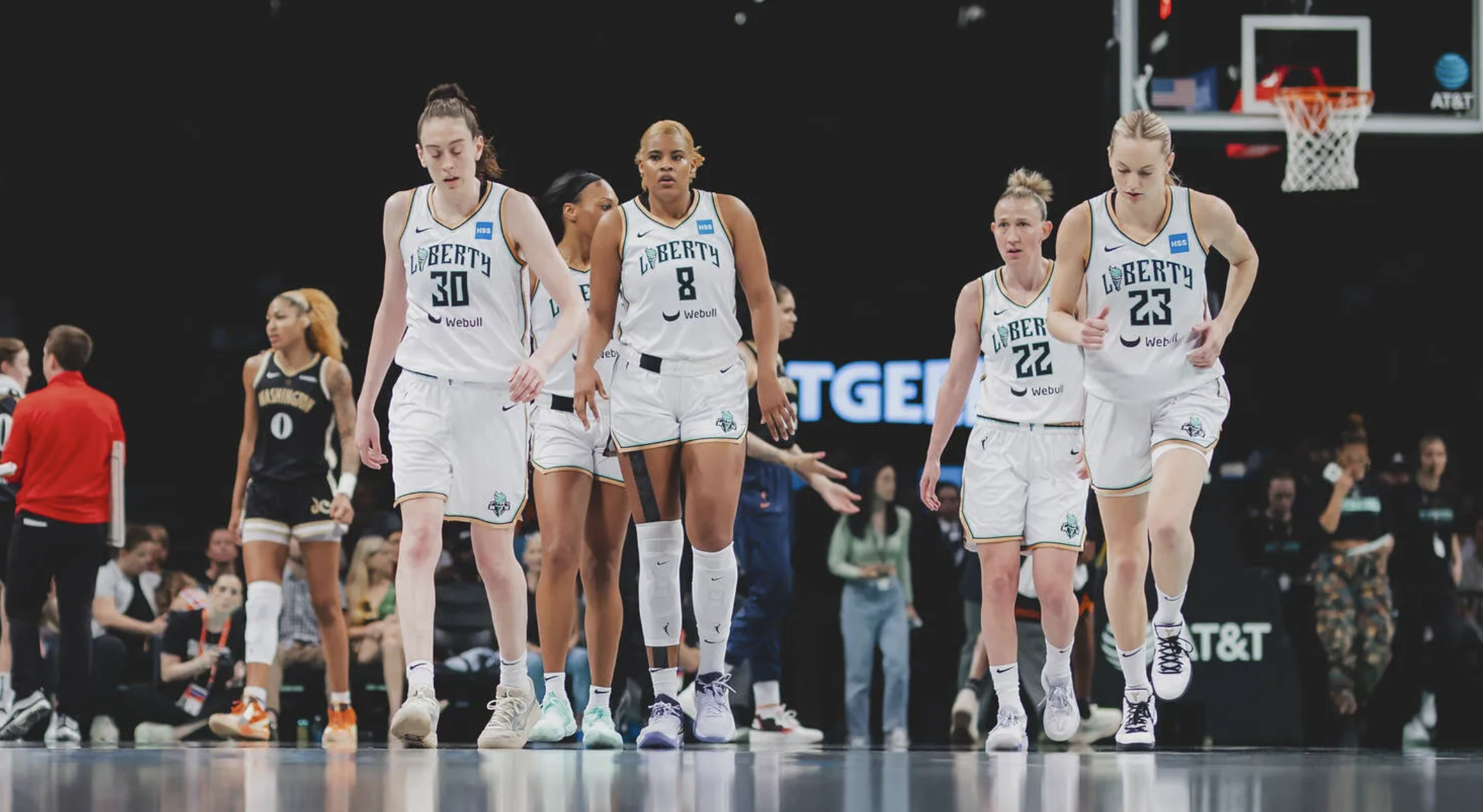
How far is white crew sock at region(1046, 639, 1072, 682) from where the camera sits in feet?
23.9

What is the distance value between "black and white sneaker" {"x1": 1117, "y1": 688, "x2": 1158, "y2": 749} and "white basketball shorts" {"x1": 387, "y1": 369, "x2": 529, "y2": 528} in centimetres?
244

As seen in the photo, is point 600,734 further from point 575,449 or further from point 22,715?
point 22,715

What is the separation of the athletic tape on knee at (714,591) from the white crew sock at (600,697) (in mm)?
487

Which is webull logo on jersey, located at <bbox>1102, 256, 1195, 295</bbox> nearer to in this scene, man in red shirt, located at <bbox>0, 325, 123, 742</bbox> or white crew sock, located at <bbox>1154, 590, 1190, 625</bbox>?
white crew sock, located at <bbox>1154, 590, 1190, 625</bbox>

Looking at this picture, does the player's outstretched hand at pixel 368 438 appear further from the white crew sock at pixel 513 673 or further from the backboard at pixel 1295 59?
the backboard at pixel 1295 59

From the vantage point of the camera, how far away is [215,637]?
11.2 m

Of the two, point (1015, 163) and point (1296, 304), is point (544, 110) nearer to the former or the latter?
point (1015, 163)

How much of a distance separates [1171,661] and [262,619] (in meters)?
4.29

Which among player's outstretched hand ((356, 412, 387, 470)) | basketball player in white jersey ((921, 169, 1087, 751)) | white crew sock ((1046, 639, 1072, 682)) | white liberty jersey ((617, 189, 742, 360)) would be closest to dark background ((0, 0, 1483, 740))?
basketball player in white jersey ((921, 169, 1087, 751))

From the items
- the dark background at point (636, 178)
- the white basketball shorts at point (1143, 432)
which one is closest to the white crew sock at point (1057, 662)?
the white basketball shorts at point (1143, 432)

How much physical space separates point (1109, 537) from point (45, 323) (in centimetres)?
→ 1244

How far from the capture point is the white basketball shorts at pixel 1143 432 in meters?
6.40

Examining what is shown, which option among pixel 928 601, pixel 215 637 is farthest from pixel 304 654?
pixel 928 601

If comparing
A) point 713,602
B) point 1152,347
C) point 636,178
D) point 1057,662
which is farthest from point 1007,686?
point 636,178
